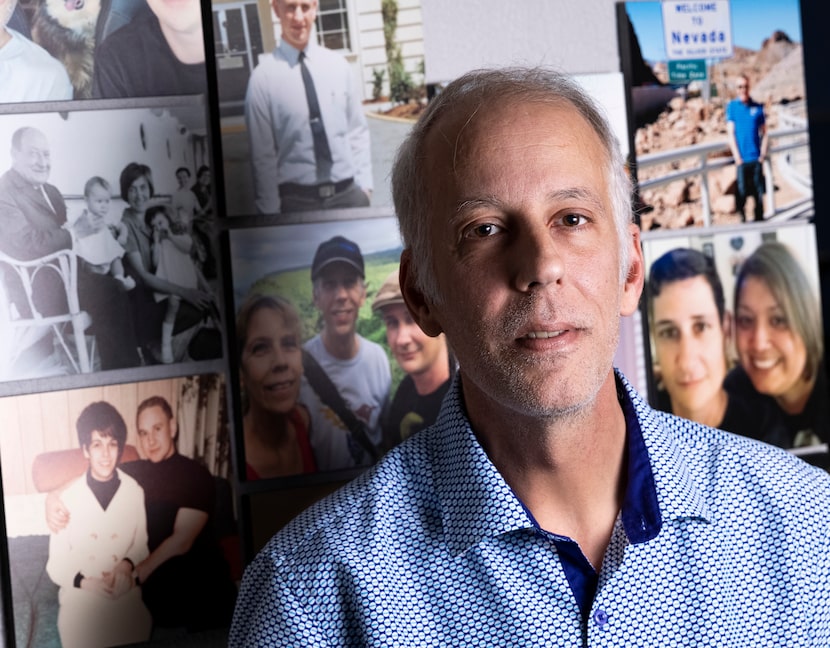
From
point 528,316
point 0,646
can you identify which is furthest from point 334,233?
point 0,646

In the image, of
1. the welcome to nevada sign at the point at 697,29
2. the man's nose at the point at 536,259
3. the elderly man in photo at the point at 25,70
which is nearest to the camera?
the man's nose at the point at 536,259

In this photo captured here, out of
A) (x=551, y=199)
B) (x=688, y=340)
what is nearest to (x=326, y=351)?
(x=551, y=199)

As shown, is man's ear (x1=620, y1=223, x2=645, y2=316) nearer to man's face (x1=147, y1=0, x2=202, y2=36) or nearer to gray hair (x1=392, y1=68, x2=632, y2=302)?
gray hair (x1=392, y1=68, x2=632, y2=302)

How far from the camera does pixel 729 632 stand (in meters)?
1.04

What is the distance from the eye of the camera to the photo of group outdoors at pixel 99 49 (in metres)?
1.11

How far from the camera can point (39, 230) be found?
1.12 meters

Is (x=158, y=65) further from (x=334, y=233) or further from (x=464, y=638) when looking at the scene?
(x=464, y=638)

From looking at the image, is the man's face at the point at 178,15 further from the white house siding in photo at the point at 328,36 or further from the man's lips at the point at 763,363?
the man's lips at the point at 763,363

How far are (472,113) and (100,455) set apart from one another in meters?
0.58

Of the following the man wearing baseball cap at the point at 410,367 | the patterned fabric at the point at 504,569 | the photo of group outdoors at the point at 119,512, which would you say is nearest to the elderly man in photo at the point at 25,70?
the photo of group outdoors at the point at 119,512

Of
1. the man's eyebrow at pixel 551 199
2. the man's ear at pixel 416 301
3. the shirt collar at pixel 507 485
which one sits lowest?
the shirt collar at pixel 507 485

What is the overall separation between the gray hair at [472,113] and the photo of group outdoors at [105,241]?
0.25 metres

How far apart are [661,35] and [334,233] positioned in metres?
0.54

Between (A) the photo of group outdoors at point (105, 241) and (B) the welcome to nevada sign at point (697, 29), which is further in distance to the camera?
(B) the welcome to nevada sign at point (697, 29)
